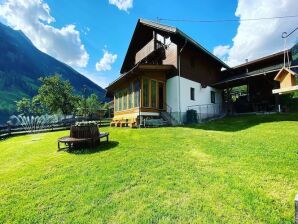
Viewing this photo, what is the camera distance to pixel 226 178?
14.8 ft

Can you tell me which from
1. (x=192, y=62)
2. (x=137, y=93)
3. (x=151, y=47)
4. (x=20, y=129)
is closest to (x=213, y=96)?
(x=192, y=62)

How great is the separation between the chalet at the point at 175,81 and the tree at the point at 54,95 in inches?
856

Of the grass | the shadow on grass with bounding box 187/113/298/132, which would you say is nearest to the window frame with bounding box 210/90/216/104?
the shadow on grass with bounding box 187/113/298/132

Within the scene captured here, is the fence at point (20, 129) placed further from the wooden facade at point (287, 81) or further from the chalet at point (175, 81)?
the wooden facade at point (287, 81)

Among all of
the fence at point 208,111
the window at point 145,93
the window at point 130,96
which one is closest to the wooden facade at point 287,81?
the window at point 145,93

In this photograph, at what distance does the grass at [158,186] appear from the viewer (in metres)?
3.43

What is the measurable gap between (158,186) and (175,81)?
12.0 metres

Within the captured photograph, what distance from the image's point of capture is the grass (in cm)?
343

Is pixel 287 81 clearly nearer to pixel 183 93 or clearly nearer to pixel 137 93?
pixel 137 93

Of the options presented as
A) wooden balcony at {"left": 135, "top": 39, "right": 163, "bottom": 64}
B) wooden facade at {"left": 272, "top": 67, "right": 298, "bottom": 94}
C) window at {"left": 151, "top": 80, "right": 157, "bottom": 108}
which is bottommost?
wooden facade at {"left": 272, "top": 67, "right": 298, "bottom": 94}

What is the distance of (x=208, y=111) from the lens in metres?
18.8

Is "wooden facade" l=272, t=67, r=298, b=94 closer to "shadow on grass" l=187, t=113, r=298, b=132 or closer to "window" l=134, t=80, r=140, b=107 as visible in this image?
"shadow on grass" l=187, t=113, r=298, b=132

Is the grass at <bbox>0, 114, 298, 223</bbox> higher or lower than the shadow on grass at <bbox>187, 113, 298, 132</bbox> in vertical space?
lower

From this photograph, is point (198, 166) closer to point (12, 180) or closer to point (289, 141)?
point (289, 141)
